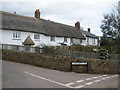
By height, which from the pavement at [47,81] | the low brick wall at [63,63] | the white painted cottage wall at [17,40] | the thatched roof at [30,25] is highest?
the thatched roof at [30,25]

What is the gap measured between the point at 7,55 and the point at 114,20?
20.3 meters

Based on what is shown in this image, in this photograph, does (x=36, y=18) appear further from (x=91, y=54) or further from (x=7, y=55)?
(x=91, y=54)

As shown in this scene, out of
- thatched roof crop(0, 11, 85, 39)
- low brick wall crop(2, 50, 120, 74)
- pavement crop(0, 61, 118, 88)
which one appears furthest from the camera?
thatched roof crop(0, 11, 85, 39)

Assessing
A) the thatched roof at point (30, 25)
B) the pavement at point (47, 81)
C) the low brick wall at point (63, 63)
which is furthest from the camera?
the thatched roof at point (30, 25)

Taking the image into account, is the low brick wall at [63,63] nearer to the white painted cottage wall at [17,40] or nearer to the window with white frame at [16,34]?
the white painted cottage wall at [17,40]

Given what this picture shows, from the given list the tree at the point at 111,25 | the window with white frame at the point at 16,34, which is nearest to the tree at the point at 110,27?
the tree at the point at 111,25

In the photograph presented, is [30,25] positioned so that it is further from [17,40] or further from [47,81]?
[47,81]

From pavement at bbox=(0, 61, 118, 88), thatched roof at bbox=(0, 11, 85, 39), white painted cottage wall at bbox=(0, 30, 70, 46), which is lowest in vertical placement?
pavement at bbox=(0, 61, 118, 88)

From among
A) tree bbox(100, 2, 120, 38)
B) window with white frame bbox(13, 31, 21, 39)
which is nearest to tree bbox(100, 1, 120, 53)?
tree bbox(100, 2, 120, 38)

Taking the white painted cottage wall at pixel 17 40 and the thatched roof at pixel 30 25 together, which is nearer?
the white painted cottage wall at pixel 17 40

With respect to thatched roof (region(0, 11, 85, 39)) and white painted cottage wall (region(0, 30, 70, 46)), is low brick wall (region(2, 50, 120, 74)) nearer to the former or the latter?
white painted cottage wall (region(0, 30, 70, 46))

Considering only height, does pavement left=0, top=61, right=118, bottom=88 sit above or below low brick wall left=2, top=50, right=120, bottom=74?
below

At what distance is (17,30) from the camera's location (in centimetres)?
3034

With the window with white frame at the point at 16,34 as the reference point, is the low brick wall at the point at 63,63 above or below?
below
